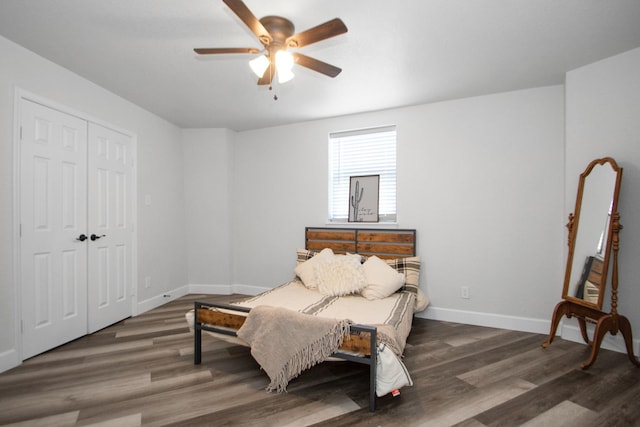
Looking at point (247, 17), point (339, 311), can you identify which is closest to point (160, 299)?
point (339, 311)

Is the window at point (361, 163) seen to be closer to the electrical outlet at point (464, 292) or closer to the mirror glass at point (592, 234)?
the electrical outlet at point (464, 292)

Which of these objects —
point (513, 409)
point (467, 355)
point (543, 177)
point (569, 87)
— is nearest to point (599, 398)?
point (513, 409)

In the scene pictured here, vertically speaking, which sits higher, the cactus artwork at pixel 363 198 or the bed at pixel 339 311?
the cactus artwork at pixel 363 198

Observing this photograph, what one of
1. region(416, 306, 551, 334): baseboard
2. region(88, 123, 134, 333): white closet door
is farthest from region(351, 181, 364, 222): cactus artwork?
region(88, 123, 134, 333): white closet door

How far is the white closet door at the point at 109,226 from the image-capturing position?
3.10 meters

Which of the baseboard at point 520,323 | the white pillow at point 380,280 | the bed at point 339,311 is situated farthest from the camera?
the white pillow at point 380,280

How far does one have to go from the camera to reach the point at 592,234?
8.54 ft

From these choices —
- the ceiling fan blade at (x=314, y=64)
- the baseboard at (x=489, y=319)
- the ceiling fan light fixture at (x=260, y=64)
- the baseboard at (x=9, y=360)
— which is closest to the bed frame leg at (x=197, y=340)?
the baseboard at (x=9, y=360)

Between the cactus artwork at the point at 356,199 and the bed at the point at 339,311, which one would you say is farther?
the cactus artwork at the point at 356,199

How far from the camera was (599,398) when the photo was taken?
6.41 feet

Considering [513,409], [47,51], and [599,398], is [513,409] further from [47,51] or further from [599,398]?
[47,51]

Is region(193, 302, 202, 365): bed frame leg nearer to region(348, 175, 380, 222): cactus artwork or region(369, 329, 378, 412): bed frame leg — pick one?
region(369, 329, 378, 412): bed frame leg

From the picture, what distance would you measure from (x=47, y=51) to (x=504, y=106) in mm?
4220

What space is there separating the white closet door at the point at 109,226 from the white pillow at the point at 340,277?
2209 mm
